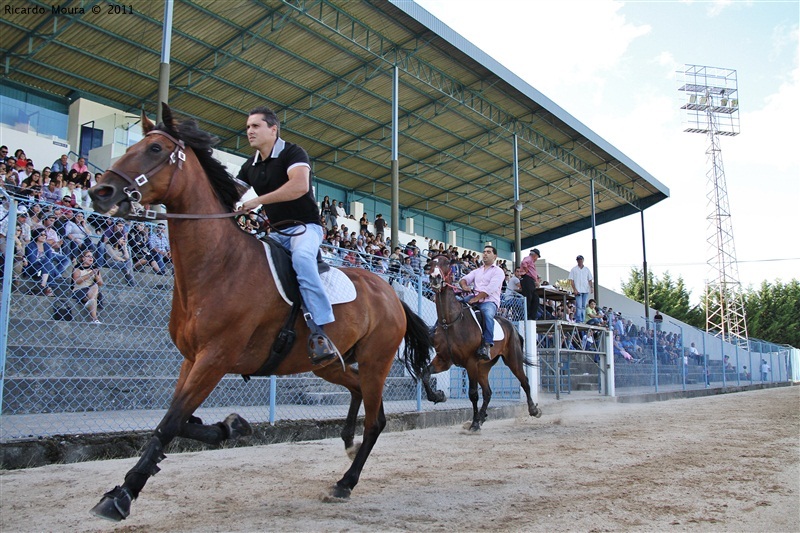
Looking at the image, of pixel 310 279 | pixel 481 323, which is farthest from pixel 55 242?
pixel 481 323

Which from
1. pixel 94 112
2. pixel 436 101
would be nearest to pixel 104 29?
pixel 94 112

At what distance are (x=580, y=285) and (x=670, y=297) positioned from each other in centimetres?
3956

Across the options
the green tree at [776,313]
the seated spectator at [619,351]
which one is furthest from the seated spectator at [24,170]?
the green tree at [776,313]

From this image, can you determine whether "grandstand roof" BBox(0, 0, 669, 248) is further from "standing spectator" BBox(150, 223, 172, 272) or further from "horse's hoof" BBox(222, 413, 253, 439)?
"horse's hoof" BBox(222, 413, 253, 439)

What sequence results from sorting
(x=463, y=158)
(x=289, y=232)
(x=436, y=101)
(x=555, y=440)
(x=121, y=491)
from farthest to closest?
(x=463, y=158) → (x=436, y=101) → (x=555, y=440) → (x=289, y=232) → (x=121, y=491)

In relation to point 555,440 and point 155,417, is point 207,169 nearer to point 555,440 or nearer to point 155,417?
point 155,417

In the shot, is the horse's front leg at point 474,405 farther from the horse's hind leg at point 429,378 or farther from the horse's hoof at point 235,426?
the horse's hoof at point 235,426

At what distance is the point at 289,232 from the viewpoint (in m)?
5.03

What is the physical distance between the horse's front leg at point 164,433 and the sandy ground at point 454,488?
0.50 m

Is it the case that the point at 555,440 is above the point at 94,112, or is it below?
below

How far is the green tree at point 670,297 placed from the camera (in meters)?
53.2

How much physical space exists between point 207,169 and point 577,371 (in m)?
18.5

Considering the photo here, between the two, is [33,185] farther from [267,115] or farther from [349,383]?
[349,383]

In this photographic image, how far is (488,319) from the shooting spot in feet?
35.7
